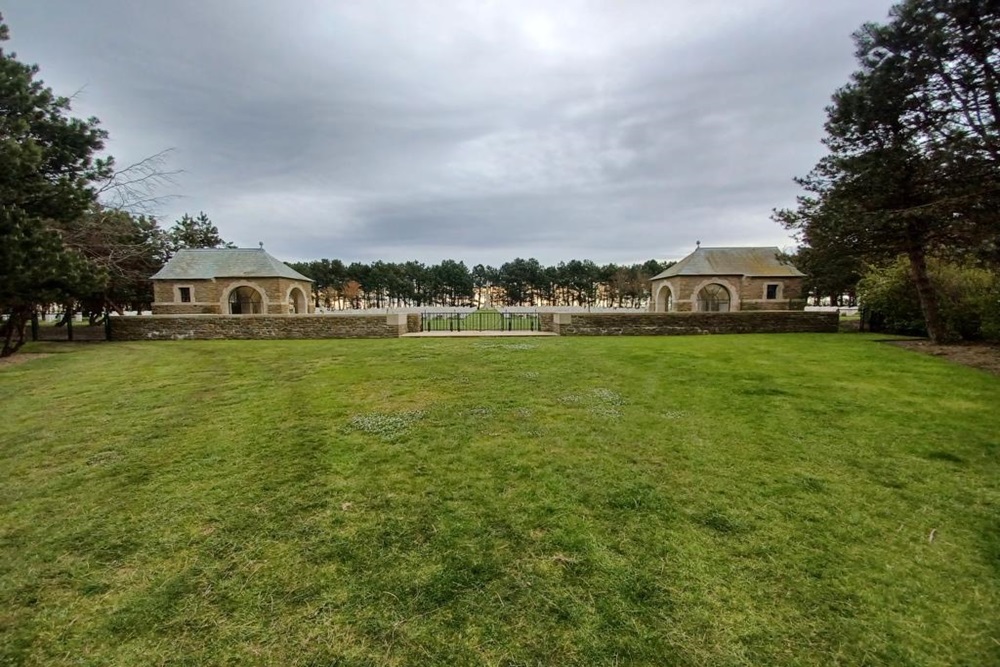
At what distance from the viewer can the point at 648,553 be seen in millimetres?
2842

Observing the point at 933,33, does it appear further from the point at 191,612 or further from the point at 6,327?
the point at 6,327

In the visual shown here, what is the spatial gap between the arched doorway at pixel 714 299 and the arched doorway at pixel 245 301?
3086 centimetres

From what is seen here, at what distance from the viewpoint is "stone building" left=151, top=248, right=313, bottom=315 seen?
2681cm

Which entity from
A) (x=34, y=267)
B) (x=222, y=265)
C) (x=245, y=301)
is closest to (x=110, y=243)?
(x=34, y=267)

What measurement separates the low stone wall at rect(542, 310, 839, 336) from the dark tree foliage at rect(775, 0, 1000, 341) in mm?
3789

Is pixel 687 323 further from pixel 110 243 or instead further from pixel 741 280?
pixel 110 243

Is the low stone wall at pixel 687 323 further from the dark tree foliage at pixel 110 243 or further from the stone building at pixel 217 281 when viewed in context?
the stone building at pixel 217 281

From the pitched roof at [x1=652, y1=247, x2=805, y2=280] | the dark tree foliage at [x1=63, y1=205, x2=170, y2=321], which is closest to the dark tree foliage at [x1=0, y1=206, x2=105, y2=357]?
the dark tree foliage at [x1=63, y1=205, x2=170, y2=321]

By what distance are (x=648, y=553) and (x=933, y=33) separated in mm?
13203

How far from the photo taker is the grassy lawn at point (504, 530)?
2.22 meters

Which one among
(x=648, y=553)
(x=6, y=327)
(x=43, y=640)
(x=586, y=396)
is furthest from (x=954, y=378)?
(x=6, y=327)

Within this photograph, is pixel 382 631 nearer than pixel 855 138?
Yes

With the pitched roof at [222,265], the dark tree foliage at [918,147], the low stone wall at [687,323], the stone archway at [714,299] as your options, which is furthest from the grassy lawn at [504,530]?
the stone archway at [714,299]

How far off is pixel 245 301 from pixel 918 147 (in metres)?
35.2
